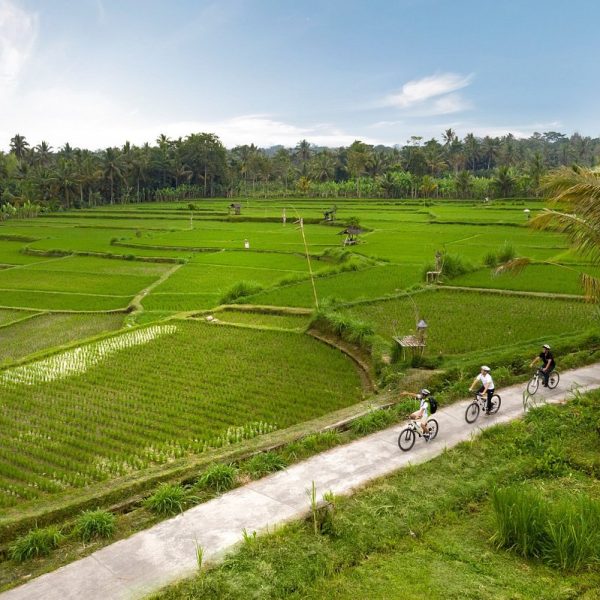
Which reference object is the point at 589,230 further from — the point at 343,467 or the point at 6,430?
the point at 6,430

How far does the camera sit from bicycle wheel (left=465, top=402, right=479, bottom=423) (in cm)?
1007

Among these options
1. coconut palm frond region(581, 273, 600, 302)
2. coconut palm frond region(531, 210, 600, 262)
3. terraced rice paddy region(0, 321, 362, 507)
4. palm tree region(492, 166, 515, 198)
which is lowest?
terraced rice paddy region(0, 321, 362, 507)

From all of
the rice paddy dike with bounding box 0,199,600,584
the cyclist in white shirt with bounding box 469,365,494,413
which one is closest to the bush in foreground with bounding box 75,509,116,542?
the rice paddy dike with bounding box 0,199,600,584

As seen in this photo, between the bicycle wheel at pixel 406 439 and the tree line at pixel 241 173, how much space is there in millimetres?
54908

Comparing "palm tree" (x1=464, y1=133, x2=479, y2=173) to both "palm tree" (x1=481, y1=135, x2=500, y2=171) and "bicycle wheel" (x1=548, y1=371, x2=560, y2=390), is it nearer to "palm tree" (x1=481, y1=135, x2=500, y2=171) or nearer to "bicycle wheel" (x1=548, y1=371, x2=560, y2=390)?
"palm tree" (x1=481, y1=135, x2=500, y2=171)

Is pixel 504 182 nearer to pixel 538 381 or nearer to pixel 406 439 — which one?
pixel 538 381

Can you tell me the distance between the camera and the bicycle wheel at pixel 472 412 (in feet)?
33.0

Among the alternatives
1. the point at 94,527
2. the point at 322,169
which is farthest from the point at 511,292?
the point at 322,169

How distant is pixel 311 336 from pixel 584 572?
11.7 m

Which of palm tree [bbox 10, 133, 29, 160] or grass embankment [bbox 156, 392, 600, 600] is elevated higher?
palm tree [bbox 10, 133, 29, 160]

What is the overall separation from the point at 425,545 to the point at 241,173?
90.9 meters

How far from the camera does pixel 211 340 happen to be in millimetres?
16922

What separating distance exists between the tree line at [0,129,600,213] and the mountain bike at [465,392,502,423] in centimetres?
5288

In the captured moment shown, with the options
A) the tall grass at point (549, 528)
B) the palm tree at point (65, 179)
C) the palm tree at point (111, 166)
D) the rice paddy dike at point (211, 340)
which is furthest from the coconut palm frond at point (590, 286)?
the palm tree at point (111, 166)
